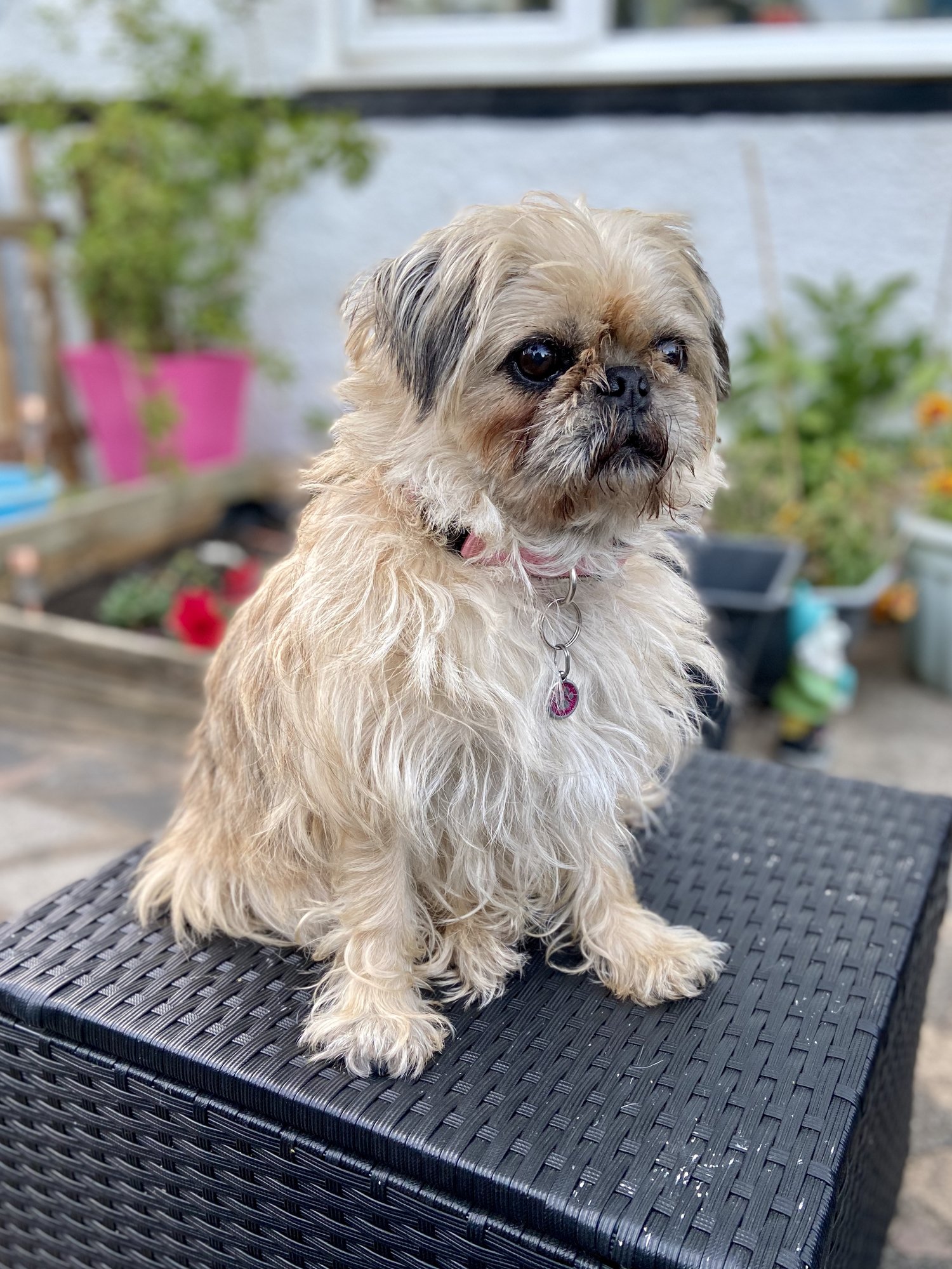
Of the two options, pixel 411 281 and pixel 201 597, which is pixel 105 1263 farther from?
pixel 201 597

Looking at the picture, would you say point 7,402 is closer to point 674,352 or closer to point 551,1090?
point 674,352

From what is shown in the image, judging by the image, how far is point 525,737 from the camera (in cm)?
119

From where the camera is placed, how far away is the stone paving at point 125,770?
8.07 ft

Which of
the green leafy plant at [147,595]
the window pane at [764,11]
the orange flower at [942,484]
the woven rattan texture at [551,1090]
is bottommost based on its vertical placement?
the green leafy plant at [147,595]

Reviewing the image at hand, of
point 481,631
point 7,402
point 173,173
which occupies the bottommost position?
point 7,402

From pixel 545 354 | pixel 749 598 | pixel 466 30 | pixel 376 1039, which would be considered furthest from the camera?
pixel 466 30

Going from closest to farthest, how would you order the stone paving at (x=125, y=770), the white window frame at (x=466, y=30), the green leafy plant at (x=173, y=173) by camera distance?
the stone paving at (x=125, y=770), the green leafy plant at (x=173, y=173), the white window frame at (x=466, y=30)

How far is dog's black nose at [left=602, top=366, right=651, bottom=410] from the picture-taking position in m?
1.13

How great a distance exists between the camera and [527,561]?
1232 mm

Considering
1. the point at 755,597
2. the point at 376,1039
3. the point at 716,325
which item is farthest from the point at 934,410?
the point at 376,1039

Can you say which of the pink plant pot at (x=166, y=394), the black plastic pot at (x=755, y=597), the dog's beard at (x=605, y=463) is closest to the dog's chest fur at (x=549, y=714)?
the dog's beard at (x=605, y=463)

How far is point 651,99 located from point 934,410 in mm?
1630

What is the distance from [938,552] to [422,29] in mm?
2831

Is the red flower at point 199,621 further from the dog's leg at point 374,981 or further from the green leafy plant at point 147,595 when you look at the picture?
the dog's leg at point 374,981
